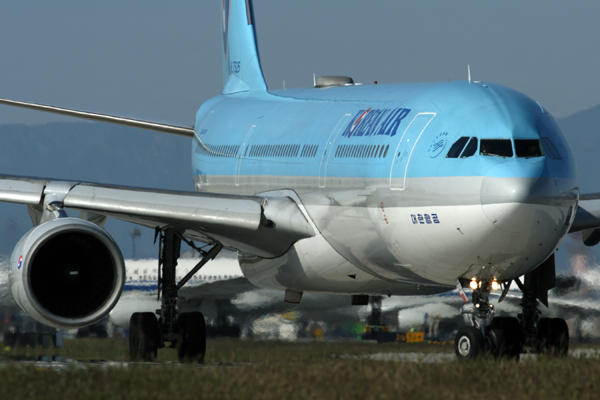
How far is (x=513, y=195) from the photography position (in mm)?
10461

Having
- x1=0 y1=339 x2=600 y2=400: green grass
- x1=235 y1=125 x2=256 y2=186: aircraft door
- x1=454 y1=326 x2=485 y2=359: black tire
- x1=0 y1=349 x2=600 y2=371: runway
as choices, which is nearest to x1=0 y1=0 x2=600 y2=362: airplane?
x1=454 y1=326 x2=485 y2=359: black tire

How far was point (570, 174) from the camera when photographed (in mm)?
11336

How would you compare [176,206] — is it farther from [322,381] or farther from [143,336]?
[322,381]

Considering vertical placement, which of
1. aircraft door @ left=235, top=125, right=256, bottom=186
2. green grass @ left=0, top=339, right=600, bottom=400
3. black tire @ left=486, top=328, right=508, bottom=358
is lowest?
green grass @ left=0, top=339, right=600, bottom=400

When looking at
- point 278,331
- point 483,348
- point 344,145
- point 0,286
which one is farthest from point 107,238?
point 0,286

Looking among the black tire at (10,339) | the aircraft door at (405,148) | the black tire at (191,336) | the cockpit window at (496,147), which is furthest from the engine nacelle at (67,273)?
the black tire at (10,339)

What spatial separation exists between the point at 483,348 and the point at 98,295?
15.9 ft

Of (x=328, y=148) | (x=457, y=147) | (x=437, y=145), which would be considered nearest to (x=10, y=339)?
(x=328, y=148)

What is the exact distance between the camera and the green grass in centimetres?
927

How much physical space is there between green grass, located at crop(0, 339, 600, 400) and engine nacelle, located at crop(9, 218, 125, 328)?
1.29 meters

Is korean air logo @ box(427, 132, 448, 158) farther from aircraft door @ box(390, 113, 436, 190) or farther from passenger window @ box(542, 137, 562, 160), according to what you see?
passenger window @ box(542, 137, 562, 160)

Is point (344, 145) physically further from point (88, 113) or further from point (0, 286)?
point (0, 286)

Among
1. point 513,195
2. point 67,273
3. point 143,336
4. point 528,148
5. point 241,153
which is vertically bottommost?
point 143,336

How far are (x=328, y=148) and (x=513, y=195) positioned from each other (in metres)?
4.05
